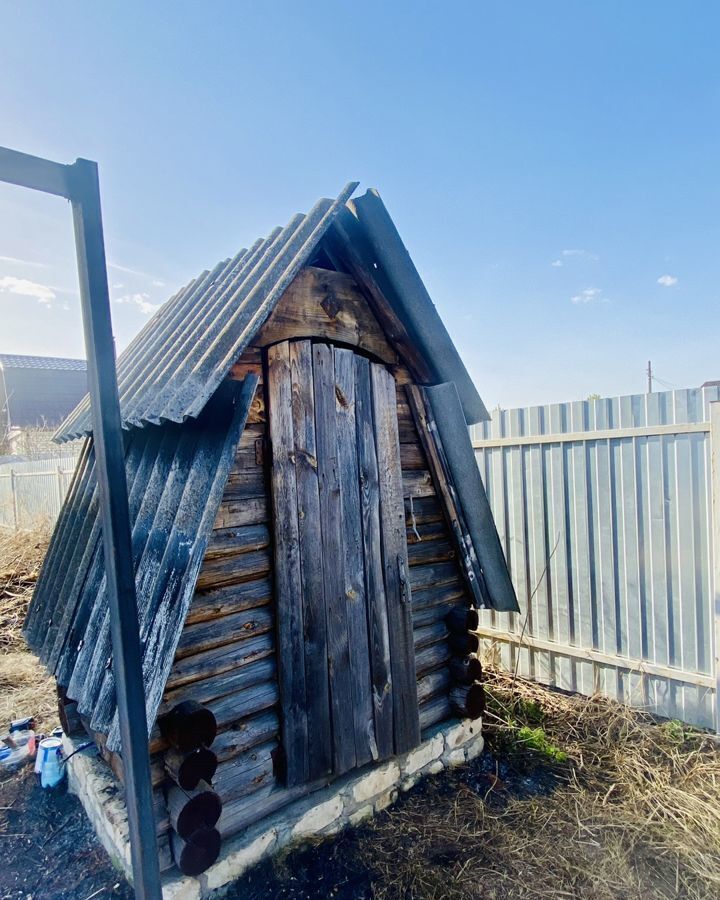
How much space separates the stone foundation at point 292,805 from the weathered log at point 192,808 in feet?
0.97

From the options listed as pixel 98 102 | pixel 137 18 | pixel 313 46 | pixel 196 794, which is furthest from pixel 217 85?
pixel 196 794

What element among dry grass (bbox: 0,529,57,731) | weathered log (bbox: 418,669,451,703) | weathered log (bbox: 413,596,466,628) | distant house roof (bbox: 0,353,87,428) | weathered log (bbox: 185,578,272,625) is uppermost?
distant house roof (bbox: 0,353,87,428)

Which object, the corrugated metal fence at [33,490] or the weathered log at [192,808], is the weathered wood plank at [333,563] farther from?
the corrugated metal fence at [33,490]

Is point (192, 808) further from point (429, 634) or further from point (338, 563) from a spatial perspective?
point (429, 634)

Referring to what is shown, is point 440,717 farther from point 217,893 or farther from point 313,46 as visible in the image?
point 313,46

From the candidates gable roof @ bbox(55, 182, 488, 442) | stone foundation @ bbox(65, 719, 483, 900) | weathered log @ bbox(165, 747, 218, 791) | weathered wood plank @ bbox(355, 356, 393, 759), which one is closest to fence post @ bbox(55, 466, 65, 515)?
gable roof @ bbox(55, 182, 488, 442)

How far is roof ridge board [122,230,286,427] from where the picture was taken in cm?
239

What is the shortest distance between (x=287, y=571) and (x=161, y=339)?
1.98 m

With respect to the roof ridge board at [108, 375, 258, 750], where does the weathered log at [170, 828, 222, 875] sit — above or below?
below

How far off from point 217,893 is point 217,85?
525 centimetres

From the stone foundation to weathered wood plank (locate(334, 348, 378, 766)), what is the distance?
9.2 inches

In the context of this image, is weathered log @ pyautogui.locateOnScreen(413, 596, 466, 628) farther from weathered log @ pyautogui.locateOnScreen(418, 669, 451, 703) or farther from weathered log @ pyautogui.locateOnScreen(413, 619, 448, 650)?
weathered log @ pyautogui.locateOnScreen(418, 669, 451, 703)

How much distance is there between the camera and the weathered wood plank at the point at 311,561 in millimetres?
2670

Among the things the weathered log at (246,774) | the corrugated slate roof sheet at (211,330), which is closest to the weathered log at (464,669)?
the weathered log at (246,774)
